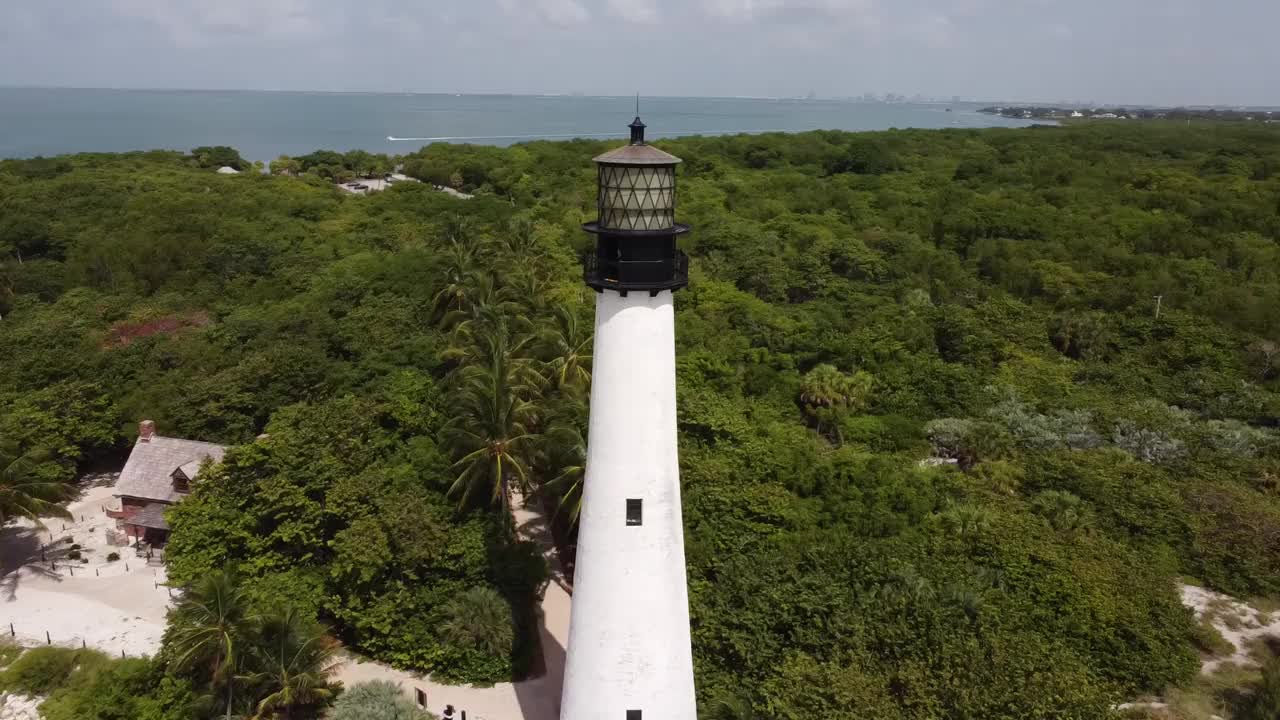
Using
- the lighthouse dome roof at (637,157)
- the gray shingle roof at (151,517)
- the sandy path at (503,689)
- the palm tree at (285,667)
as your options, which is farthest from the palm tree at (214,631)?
the lighthouse dome roof at (637,157)

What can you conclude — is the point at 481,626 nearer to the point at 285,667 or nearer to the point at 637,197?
the point at 285,667

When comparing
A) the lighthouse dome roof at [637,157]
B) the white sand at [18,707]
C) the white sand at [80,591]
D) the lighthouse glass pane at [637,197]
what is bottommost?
the white sand at [18,707]

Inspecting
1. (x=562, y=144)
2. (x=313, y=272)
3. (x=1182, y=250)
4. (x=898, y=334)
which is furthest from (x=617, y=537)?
(x=562, y=144)

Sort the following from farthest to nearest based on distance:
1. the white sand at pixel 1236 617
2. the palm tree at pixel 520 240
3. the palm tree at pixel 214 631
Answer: the palm tree at pixel 520 240
the white sand at pixel 1236 617
the palm tree at pixel 214 631

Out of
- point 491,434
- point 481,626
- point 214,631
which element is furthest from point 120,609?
point 491,434

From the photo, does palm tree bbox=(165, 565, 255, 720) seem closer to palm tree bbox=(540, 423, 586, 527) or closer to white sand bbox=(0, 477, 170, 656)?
white sand bbox=(0, 477, 170, 656)

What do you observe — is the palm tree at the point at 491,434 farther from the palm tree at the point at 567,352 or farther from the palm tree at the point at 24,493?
the palm tree at the point at 24,493

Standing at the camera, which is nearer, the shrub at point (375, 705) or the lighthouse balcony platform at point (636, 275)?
the lighthouse balcony platform at point (636, 275)

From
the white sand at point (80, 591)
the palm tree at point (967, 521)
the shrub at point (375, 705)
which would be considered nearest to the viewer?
the shrub at point (375, 705)

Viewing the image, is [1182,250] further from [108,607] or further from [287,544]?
[108,607]
